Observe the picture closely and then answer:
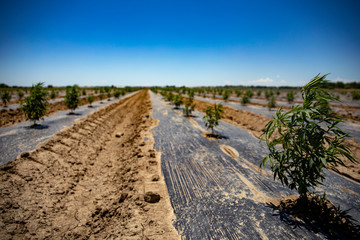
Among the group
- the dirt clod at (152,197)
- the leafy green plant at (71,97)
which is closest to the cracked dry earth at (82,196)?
the dirt clod at (152,197)

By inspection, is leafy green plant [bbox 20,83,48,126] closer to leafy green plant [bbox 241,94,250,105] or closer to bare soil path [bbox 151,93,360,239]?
bare soil path [bbox 151,93,360,239]

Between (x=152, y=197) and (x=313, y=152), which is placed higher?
(x=313, y=152)

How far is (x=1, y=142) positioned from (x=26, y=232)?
19.7 ft

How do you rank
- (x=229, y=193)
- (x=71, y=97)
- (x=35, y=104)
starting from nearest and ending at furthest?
(x=229, y=193)
(x=35, y=104)
(x=71, y=97)

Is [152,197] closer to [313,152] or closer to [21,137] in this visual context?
[313,152]

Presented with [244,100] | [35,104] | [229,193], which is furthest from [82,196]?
[244,100]

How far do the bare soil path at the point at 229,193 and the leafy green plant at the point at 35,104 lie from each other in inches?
332

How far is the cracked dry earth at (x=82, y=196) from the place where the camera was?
3311 mm

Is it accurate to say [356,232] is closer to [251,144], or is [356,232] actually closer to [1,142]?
[251,144]

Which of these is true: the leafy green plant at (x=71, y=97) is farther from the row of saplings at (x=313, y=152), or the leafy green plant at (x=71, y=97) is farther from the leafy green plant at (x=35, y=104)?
the row of saplings at (x=313, y=152)

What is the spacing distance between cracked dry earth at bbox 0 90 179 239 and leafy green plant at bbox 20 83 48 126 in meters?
3.38

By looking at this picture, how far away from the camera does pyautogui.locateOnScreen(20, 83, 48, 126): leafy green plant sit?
29.3 ft

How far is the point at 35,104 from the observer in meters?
9.10

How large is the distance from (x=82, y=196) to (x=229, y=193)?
15.6 ft
